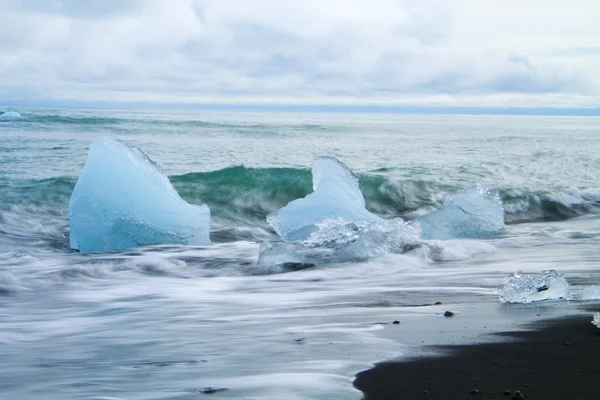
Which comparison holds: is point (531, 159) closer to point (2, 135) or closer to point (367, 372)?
point (2, 135)

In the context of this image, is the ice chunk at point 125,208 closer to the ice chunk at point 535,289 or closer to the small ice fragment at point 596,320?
the ice chunk at point 535,289

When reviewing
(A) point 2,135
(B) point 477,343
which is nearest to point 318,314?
(B) point 477,343

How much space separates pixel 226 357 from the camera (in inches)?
147

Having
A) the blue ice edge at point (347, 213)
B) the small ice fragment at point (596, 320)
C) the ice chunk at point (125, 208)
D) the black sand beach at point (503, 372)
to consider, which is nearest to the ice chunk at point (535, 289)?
the small ice fragment at point (596, 320)

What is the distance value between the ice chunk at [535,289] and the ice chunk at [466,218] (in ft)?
14.1

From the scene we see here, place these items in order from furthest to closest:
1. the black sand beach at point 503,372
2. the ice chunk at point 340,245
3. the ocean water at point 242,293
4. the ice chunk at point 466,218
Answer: the ice chunk at point 466,218
the ice chunk at point 340,245
the ocean water at point 242,293
the black sand beach at point 503,372

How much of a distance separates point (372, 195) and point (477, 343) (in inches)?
480

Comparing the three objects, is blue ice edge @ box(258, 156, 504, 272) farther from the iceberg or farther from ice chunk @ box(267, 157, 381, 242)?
the iceberg

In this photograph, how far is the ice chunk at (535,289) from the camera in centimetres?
486

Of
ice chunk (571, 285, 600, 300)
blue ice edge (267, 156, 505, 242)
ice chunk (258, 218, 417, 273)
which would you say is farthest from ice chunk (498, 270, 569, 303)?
blue ice edge (267, 156, 505, 242)

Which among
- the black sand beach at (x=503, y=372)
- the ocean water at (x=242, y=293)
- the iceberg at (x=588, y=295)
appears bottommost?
the ocean water at (x=242, y=293)

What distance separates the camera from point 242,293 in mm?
6188

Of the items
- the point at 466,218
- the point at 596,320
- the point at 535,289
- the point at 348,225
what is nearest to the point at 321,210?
the point at 348,225

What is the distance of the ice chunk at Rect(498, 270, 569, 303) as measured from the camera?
191 inches
